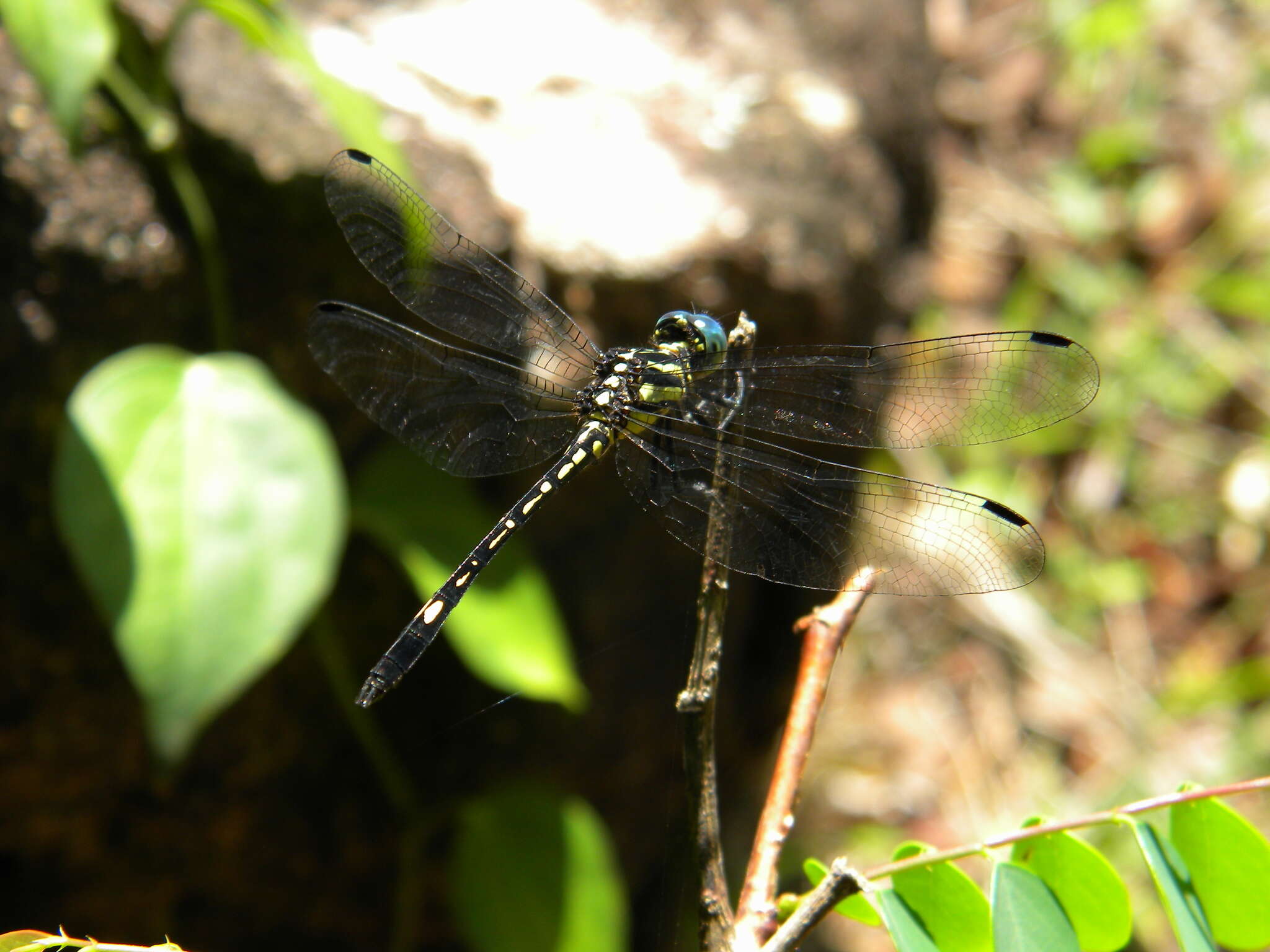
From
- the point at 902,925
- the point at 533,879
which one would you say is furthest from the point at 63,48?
the point at 533,879

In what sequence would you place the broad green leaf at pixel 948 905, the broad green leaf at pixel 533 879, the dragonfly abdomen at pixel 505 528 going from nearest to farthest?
the broad green leaf at pixel 948 905 → the dragonfly abdomen at pixel 505 528 → the broad green leaf at pixel 533 879

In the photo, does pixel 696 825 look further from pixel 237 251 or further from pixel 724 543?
pixel 237 251

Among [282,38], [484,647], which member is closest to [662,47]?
[282,38]

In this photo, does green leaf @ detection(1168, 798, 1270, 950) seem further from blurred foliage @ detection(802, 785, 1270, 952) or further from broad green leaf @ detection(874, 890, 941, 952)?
broad green leaf @ detection(874, 890, 941, 952)

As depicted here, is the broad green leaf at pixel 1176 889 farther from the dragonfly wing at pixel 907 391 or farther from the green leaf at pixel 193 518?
the green leaf at pixel 193 518

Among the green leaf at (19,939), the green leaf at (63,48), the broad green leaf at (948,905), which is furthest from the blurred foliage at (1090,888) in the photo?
the green leaf at (63,48)

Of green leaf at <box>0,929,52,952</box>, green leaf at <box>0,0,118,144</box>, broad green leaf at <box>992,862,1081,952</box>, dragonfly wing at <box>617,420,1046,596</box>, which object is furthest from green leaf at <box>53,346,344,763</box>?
broad green leaf at <box>992,862,1081,952</box>
